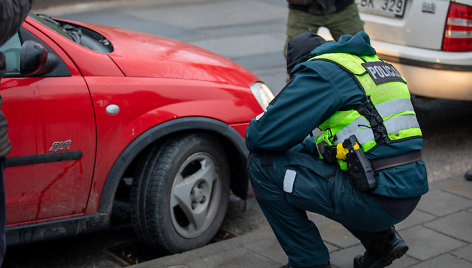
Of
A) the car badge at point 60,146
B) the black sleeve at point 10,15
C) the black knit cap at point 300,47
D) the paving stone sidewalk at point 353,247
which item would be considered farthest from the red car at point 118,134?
the black sleeve at point 10,15

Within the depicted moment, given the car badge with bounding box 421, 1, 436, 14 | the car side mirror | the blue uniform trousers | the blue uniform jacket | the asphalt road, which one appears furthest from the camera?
the car badge with bounding box 421, 1, 436, 14

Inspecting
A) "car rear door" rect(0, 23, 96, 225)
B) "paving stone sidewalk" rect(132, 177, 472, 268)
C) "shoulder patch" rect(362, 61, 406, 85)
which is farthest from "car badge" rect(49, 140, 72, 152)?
"shoulder patch" rect(362, 61, 406, 85)

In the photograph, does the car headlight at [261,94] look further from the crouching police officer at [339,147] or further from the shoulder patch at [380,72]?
the shoulder patch at [380,72]

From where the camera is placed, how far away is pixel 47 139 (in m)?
3.61

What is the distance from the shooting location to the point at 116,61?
390 centimetres

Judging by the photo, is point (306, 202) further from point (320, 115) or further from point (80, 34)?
point (80, 34)

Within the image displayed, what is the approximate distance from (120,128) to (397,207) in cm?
155

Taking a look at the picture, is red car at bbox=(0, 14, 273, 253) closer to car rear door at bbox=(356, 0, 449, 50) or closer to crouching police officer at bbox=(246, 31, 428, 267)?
crouching police officer at bbox=(246, 31, 428, 267)

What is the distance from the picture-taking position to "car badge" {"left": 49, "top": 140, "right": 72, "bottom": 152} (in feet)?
11.9

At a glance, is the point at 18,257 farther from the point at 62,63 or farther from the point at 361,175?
the point at 361,175

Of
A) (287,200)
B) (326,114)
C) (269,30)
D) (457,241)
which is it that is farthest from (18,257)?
(269,30)

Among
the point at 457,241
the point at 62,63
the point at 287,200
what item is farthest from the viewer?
the point at 457,241

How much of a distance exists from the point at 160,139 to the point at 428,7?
9.36 ft

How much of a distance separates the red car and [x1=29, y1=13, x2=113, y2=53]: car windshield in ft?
0.04
